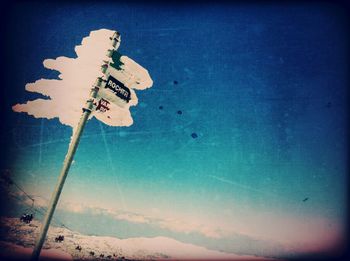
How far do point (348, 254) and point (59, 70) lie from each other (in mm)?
7401

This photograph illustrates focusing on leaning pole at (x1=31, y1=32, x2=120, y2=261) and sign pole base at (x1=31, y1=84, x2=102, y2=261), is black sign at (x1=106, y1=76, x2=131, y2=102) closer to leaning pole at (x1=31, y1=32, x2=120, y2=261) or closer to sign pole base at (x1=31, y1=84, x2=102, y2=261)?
leaning pole at (x1=31, y1=32, x2=120, y2=261)

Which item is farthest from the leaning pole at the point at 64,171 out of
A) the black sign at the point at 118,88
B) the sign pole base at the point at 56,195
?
the black sign at the point at 118,88

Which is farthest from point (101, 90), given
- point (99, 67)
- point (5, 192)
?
point (5, 192)

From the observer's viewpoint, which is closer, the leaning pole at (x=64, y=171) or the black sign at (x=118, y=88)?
the leaning pole at (x=64, y=171)

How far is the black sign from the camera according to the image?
3.50m

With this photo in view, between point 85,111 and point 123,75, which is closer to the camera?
point 85,111

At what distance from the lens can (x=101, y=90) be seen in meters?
3.45

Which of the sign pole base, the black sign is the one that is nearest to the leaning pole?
the sign pole base

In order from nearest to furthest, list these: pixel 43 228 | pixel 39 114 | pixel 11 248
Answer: pixel 43 228 → pixel 11 248 → pixel 39 114

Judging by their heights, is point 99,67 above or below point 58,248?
above

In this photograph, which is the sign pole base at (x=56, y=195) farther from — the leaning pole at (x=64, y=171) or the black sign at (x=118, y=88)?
the black sign at (x=118, y=88)

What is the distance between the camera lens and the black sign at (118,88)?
11.5 feet

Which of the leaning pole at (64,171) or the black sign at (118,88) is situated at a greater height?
the black sign at (118,88)

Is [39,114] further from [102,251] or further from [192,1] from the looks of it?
[192,1]
